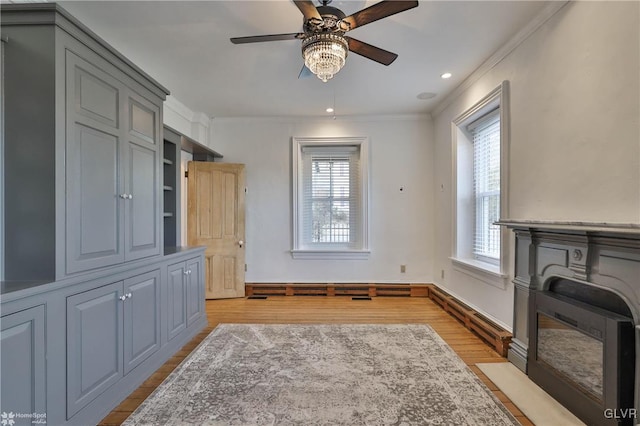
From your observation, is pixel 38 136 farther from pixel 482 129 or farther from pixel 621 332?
pixel 482 129

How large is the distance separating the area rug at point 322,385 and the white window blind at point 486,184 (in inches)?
49.6

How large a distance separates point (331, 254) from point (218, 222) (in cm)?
182

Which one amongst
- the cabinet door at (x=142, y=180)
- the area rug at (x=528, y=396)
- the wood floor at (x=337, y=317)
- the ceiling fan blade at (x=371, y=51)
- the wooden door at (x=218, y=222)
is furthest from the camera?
the wooden door at (x=218, y=222)

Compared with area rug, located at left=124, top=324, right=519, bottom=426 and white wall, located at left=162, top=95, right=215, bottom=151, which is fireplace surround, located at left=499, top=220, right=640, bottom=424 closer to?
area rug, located at left=124, top=324, right=519, bottom=426

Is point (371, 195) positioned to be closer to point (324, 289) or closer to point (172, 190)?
point (324, 289)

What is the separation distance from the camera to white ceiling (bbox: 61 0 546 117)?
215cm

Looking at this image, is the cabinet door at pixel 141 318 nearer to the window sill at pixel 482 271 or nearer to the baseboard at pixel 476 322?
the baseboard at pixel 476 322

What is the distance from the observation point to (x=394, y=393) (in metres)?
2.00

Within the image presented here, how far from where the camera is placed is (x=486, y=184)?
332 centimetres

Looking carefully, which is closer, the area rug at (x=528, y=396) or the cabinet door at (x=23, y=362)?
the cabinet door at (x=23, y=362)

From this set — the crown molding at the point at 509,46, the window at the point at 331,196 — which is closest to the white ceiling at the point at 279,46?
the crown molding at the point at 509,46

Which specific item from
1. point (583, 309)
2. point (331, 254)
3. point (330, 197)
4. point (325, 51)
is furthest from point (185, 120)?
point (583, 309)

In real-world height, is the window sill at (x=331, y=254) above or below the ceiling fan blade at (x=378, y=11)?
below

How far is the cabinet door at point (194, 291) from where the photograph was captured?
294cm
